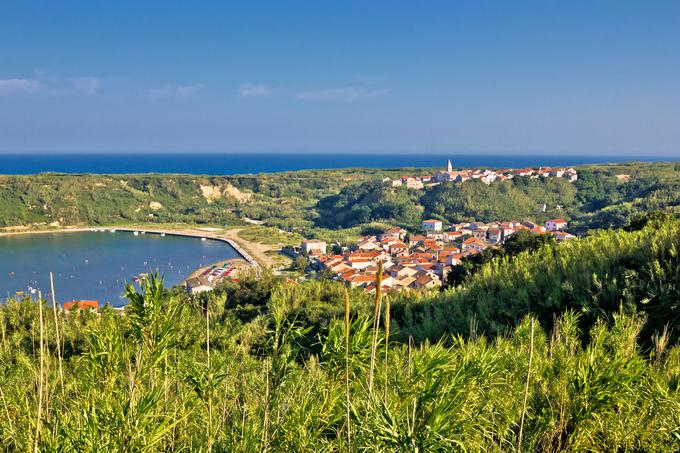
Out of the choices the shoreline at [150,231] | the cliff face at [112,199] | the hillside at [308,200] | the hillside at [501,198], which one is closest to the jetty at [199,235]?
the shoreline at [150,231]

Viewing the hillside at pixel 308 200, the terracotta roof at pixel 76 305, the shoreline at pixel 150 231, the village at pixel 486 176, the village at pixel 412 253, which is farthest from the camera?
the village at pixel 486 176

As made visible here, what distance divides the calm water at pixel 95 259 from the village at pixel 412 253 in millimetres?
11397

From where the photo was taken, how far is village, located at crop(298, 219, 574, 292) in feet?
105

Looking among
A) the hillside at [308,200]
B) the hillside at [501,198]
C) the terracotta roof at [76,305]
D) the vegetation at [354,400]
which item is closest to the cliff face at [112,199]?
the hillside at [308,200]

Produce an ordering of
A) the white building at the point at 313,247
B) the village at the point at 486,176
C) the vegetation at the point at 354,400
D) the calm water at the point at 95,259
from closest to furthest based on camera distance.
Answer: the vegetation at the point at 354,400 → the calm water at the point at 95,259 → the white building at the point at 313,247 → the village at the point at 486,176

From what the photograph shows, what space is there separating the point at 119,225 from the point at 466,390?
68151 millimetres

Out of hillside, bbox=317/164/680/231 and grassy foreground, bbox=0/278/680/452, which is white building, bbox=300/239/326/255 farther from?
grassy foreground, bbox=0/278/680/452

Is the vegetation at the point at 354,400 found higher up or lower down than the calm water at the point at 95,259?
higher up

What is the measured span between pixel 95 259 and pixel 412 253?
28.8 meters

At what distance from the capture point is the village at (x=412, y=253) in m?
32.1

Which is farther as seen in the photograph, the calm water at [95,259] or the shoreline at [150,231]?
the shoreline at [150,231]

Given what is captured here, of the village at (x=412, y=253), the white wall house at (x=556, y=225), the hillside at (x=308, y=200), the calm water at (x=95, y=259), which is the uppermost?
the hillside at (x=308, y=200)

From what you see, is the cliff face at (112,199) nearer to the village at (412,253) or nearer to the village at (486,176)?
the village at (486,176)

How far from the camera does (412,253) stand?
42.2 metres
